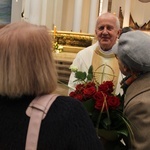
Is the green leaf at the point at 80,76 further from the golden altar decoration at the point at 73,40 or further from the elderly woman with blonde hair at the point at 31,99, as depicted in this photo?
the golden altar decoration at the point at 73,40

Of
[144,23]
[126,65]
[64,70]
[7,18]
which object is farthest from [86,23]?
[126,65]

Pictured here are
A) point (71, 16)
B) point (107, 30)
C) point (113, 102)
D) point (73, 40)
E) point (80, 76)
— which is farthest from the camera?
point (71, 16)

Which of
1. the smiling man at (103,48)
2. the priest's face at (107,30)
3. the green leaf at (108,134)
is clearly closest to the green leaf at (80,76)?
the green leaf at (108,134)

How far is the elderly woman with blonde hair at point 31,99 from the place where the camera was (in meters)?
1.30

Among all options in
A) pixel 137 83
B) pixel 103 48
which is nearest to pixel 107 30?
pixel 103 48

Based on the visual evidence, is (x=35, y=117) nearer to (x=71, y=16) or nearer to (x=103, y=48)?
(x=103, y=48)

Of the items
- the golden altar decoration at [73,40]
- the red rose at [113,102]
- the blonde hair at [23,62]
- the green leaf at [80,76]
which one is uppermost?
the blonde hair at [23,62]

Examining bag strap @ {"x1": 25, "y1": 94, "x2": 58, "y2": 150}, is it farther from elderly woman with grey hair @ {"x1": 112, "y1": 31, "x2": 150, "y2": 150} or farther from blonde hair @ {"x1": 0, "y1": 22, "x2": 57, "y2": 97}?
elderly woman with grey hair @ {"x1": 112, "y1": 31, "x2": 150, "y2": 150}

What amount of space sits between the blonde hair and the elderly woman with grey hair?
1.93ft

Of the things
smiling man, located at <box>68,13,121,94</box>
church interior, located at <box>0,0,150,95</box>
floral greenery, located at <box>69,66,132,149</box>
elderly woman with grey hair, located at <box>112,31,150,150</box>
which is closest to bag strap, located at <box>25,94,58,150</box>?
floral greenery, located at <box>69,66,132,149</box>

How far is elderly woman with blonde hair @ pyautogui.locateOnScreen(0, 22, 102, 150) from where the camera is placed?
1.30 meters

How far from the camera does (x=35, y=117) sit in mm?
1291

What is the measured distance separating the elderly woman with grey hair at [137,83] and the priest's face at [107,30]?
160cm

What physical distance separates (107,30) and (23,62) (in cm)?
227
